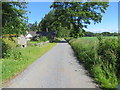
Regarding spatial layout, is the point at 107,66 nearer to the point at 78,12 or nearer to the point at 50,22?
the point at 78,12

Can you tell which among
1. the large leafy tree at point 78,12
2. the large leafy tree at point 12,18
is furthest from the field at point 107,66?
the large leafy tree at point 78,12

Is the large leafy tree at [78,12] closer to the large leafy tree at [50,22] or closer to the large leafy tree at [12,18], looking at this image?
the large leafy tree at [50,22]

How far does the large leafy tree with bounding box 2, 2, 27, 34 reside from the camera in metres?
10.2

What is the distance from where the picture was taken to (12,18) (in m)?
10.4

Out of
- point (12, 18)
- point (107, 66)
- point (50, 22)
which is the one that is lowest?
point (107, 66)

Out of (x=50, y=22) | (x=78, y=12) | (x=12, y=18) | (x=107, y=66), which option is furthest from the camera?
(x=50, y=22)

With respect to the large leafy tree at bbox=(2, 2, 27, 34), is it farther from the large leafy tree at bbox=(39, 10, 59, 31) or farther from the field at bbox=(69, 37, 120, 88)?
the large leafy tree at bbox=(39, 10, 59, 31)

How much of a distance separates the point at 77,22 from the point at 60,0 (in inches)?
328

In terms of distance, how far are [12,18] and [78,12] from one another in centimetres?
3309

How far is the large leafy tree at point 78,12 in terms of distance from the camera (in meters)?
42.4

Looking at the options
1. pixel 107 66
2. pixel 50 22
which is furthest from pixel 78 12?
pixel 107 66

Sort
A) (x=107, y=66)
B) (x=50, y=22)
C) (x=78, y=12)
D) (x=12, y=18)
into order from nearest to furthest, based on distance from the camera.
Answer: (x=107, y=66) → (x=12, y=18) → (x=78, y=12) → (x=50, y=22)

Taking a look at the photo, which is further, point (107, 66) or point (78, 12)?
point (78, 12)

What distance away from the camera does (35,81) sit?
5625 millimetres
